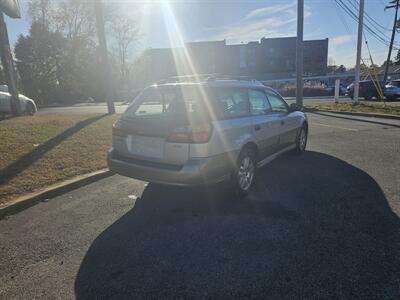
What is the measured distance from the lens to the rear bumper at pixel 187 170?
330cm

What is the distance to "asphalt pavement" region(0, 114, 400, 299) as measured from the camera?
2309 mm

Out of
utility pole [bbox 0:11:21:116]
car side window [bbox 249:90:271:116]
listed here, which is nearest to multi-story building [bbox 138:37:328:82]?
utility pole [bbox 0:11:21:116]

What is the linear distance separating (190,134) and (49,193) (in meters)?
2.52

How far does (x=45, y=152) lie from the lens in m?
6.02

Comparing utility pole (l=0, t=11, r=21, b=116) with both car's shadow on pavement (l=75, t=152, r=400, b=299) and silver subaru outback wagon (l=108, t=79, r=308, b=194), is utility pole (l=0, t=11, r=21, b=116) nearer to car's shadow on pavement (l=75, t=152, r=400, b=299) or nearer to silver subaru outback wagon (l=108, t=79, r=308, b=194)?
silver subaru outback wagon (l=108, t=79, r=308, b=194)

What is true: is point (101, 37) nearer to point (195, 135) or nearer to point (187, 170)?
point (195, 135)

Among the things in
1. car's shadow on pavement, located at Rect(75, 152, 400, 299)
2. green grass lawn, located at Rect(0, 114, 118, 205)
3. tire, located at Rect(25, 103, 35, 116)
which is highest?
tire, located at Rect(25, 103, 35, 116)

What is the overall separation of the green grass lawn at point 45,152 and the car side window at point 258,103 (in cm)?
306

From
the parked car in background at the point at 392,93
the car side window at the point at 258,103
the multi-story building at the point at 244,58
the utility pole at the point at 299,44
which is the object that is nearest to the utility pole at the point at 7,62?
the car side window at the point at 258,103

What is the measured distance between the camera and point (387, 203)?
12.2 ft

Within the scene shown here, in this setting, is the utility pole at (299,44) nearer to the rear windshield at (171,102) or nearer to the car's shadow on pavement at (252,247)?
the car's shadow on pavement at (252,247)

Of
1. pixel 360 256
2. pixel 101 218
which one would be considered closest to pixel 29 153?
pixel 101 218

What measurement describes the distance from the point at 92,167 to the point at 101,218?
1985 mm

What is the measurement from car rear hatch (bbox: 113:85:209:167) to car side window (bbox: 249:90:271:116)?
1086 mm
